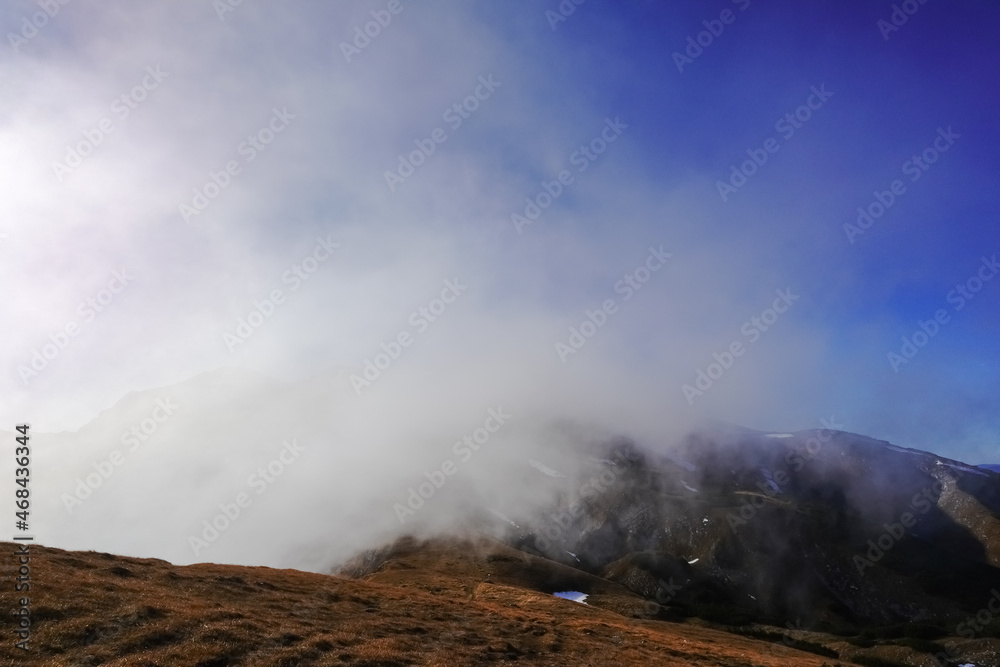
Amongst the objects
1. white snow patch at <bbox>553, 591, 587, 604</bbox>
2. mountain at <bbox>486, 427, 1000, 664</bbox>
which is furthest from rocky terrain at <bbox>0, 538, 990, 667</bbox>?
mountain at <bbox>486, 427, 1000, 664</bbox>

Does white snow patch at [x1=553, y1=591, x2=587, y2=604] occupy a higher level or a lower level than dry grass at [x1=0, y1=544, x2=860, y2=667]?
lower

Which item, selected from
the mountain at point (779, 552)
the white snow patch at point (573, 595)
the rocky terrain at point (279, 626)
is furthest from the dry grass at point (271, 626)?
the mountain at point (779, 552)

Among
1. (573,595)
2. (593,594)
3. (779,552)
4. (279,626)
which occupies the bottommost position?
(573,595)

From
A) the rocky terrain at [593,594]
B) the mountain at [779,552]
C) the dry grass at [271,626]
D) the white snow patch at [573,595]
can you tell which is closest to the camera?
the dry grass at [271,626]

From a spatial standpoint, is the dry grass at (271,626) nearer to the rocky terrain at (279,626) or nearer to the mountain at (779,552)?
the rocky terrain at (279,626)

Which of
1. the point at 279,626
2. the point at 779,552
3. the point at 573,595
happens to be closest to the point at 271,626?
the point at 279,626

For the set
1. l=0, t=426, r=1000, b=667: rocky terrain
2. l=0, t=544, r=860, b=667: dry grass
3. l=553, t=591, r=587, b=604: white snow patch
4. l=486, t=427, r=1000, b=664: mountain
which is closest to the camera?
l=0, t=544, r=860, b=667: dry grass

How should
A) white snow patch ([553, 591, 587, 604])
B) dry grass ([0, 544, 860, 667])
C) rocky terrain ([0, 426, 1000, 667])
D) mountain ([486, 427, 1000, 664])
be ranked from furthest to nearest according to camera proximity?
mountain ([486, 427, 1000, 664]) < white snow patch ([553, 591, 587, 604]) < rocky terrain ([0, 426, 1000, 667]) < dry grass ([0, 544, 860, 667])

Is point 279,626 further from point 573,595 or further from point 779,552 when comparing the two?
point 779,552

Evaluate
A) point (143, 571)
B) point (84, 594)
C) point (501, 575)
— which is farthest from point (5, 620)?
point (501, 575)

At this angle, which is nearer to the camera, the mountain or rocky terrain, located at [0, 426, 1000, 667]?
rocky terrain, located at [0, 426, 1000, 667]

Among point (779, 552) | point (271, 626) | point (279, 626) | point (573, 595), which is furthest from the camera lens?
point (779, 552)

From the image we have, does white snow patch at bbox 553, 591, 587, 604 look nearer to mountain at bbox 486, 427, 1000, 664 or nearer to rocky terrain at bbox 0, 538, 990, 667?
mountain at bbox 486, 427, 1000, 664

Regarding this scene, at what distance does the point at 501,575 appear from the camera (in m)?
110
